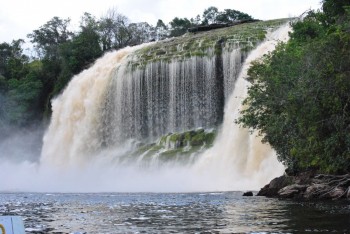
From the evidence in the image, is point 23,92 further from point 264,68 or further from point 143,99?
point 264,68

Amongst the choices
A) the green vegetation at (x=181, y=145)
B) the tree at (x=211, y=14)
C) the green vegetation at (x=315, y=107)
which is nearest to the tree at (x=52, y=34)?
the tree at (x=211, y=14)

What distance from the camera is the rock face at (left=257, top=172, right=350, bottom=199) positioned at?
19.7 m

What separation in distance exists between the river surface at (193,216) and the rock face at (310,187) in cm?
122

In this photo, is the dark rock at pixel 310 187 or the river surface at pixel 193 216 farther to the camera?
the dark rock at pixel 310 187

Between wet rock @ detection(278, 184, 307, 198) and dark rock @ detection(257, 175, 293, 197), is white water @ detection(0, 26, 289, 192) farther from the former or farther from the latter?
wet rock @ detection(278, 184, 307, 198)

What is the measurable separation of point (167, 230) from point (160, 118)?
2783 centimetres

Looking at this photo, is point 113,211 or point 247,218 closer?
point 247,218

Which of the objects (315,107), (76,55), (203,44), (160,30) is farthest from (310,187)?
(160,30)

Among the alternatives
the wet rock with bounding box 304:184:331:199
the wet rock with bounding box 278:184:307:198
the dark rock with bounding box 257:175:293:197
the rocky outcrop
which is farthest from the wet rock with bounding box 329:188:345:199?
the rocky outcrop

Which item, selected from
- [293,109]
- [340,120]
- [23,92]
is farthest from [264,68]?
[23,92]

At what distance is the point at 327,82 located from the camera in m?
19.8

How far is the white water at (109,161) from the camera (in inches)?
1179

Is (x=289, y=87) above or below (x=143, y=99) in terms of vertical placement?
below

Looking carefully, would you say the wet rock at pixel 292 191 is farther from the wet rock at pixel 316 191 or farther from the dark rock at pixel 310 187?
the wet rock at pixel 316 191
